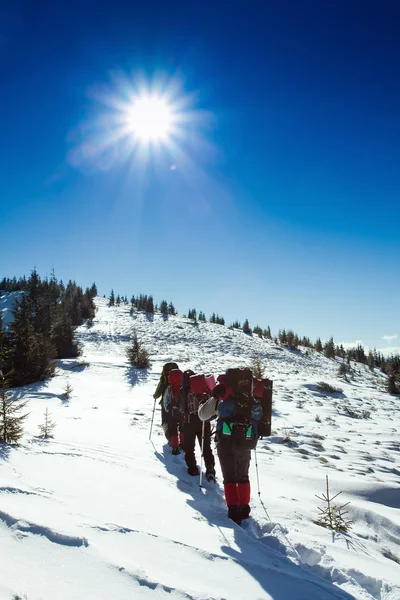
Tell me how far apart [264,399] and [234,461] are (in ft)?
3.00

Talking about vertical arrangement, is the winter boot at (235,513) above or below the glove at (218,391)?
below

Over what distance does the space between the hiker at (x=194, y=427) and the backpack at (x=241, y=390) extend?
1.05 meters

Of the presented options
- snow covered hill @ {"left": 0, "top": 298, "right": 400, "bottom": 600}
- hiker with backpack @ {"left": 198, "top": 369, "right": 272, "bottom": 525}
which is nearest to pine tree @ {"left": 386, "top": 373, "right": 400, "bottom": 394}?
snow covered hill @ {"left": 0, "top": 298, "right": 400, "bottom": 600}

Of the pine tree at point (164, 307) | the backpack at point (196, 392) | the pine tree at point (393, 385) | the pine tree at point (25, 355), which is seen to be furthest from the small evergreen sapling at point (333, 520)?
the pine tree at point (164, 307)

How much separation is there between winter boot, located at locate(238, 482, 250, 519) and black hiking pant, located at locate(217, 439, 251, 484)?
0.07 metres

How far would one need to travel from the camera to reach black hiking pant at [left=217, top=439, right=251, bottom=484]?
4.16 meters

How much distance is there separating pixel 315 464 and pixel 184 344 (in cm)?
2045

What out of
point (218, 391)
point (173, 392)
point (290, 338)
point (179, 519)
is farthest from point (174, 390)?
point (290, 338)

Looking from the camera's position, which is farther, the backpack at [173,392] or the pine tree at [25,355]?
the pine tree at [25,355]

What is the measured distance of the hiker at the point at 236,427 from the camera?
412 cm

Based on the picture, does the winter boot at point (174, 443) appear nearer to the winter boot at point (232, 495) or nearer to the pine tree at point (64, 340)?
the winter boot at point (232, 495)

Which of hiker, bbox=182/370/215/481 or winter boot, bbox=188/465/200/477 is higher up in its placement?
hiker, bbox=182/370/215/481

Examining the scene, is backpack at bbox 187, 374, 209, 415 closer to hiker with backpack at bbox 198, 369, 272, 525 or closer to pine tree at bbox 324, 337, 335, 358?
hiker with backpack at bbox 198, 369, 272, 525

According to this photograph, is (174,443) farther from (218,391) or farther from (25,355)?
(25,355)
